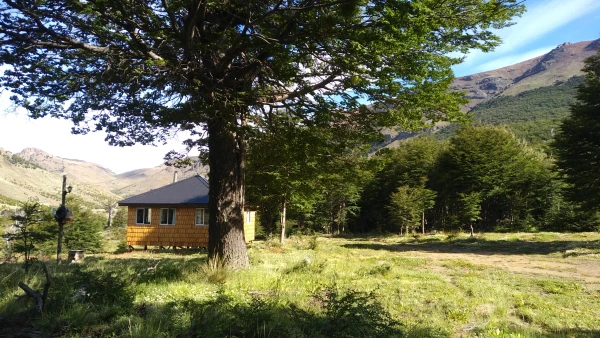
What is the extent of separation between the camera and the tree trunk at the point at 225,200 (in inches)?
309

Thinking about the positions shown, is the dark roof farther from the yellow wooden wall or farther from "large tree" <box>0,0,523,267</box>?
"large tree" <box>0,0,523,267</box>

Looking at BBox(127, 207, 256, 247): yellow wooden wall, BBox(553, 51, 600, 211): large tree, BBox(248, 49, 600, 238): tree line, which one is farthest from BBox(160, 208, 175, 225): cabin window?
BBox(553, 51, 600, 211): large tree

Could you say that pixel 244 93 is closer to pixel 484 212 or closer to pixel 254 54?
pixel 254 54

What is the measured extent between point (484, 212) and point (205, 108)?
39.7 metres

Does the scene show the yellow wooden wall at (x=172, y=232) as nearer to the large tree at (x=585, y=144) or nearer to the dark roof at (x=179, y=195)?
the dark roof at (x=179, y=195)

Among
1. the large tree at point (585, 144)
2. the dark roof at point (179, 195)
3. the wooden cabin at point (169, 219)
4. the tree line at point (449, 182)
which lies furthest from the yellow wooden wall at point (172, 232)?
the large tree at point (585, 144)

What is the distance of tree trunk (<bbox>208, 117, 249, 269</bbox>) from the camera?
785cm

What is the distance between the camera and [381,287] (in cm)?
748

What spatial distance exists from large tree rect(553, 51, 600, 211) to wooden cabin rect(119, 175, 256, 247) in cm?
2075

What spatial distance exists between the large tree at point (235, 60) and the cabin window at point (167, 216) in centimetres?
1532

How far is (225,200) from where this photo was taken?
313 inches

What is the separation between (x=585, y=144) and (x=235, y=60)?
19.4m

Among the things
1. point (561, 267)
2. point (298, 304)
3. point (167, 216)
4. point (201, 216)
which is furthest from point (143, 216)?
point (561, 267)

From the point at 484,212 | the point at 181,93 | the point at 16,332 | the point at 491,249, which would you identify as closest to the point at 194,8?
the point at 181,93
